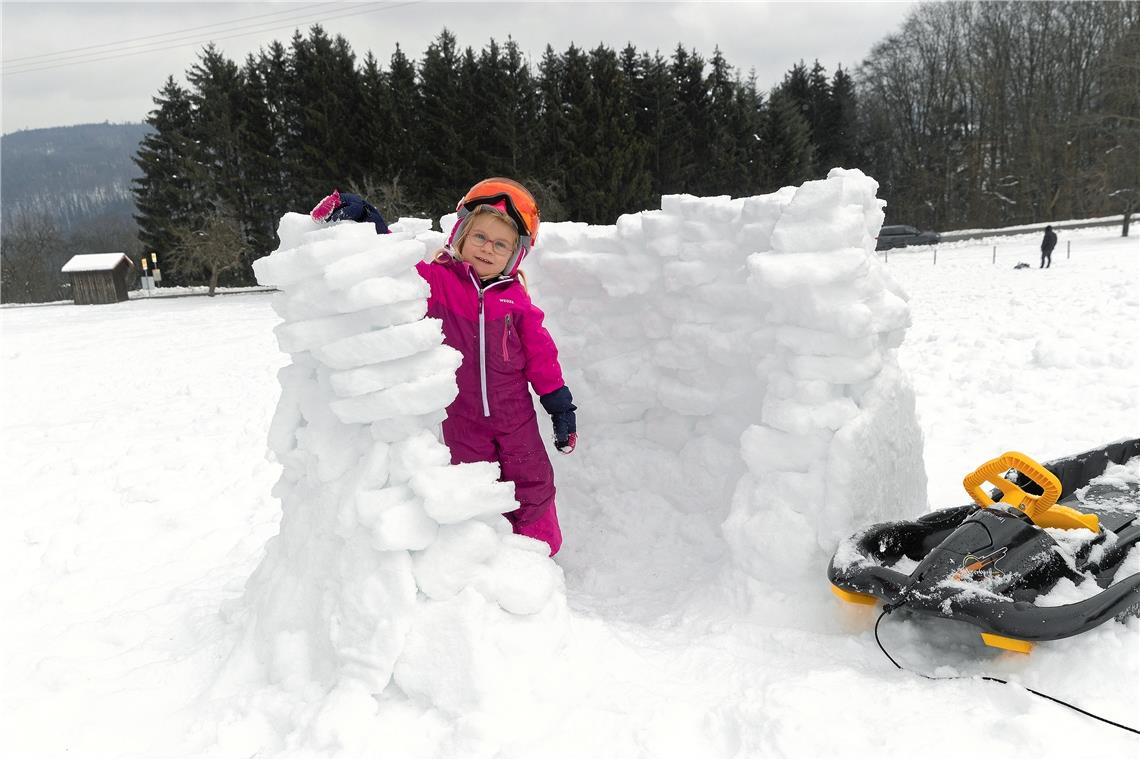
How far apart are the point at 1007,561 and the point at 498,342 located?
6.34ft

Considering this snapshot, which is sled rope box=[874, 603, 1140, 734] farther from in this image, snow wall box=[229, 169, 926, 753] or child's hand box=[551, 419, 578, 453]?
child's hand box=[551, 419, 578, 453]

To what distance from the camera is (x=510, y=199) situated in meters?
2.77

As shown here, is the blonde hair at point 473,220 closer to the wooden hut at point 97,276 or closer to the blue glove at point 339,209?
the blue glove at point 339,209

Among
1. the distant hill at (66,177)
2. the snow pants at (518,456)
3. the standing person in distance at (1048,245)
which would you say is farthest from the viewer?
the distant hill at (66,177)

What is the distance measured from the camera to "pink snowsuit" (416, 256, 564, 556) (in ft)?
9.21

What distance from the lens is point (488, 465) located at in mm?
2461

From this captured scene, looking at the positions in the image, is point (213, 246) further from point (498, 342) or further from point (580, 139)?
point (498, 342)

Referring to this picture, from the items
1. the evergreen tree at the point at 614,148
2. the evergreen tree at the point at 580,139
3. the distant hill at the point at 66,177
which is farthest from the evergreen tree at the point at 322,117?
the distant hill at the point at 66,177

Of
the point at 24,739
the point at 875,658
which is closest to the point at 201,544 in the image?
the point at 24,739

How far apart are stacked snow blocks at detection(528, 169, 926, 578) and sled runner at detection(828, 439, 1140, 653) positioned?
24 centimetres

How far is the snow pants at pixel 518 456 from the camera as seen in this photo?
290 centimetres

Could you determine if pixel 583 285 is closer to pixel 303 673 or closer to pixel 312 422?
pixel 312 422

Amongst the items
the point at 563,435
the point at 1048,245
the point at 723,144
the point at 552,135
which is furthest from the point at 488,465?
the point at 723,144

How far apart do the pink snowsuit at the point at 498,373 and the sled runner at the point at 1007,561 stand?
125cm
